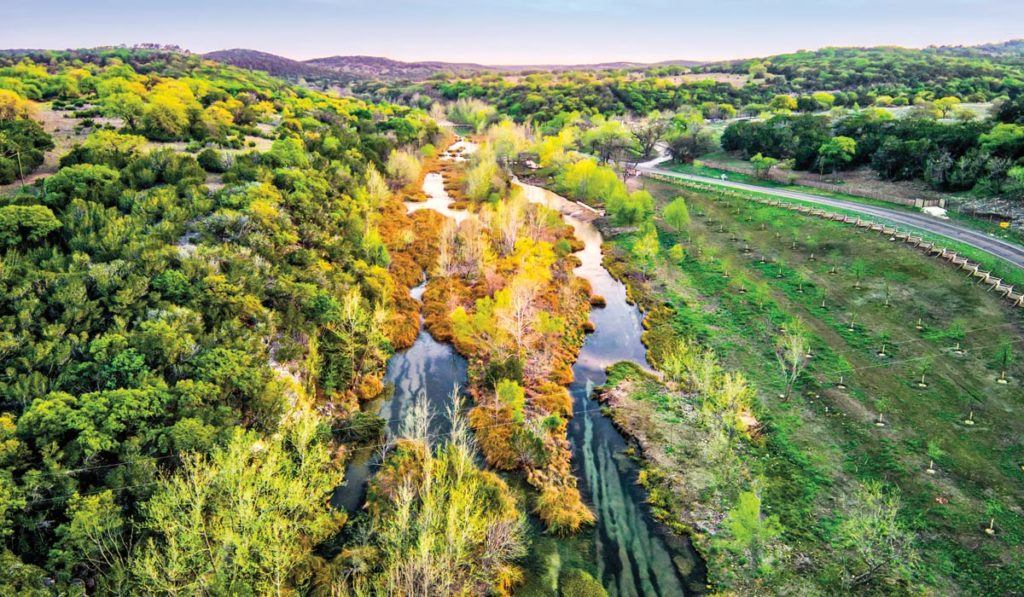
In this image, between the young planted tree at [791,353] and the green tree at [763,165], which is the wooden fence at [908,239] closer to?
the green tree at [763,165]

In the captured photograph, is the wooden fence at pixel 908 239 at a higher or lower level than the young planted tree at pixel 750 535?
higher

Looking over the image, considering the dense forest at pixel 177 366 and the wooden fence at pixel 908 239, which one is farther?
the wooden fence at pixel 908 239

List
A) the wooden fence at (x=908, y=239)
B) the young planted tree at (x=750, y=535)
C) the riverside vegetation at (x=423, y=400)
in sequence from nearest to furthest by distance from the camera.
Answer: the riverside vegetation at (x=423, y=400) < the young planted tree at (x=750, y=535) < the wooden fence at (x=908, y=239)

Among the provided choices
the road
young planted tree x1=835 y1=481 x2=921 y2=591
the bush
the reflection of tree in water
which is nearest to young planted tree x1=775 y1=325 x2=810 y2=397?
young planted tree x1=835 y1=481 x2=921 y2=591

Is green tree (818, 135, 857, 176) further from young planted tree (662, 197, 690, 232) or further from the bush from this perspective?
the bush

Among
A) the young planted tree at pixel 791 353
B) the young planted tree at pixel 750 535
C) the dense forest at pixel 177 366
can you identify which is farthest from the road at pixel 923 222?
the dense forest at pixel 177 366

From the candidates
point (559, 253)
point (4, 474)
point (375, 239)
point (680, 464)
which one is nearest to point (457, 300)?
point (375, 239)

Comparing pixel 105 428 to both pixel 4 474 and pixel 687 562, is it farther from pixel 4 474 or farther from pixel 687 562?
pixel 687 562

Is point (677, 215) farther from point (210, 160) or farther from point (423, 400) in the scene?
point (210, 160)
